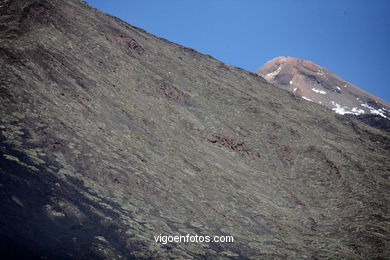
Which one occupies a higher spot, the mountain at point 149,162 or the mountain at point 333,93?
the mountain at point 333,93

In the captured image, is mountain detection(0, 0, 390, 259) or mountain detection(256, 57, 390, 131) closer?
mountain detection(0, 0, 390, 259)

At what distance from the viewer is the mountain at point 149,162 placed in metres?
16.8

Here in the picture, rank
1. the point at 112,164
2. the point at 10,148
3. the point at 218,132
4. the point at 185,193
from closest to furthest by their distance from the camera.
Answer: the point at 10,148
the point at 112,164
the point at 185,193
the point at 218,132

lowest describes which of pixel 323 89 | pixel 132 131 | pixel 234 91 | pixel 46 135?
pixel 46 135

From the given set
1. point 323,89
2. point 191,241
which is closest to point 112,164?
point 191,241

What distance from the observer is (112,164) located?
77.6 feet

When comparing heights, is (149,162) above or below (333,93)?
below

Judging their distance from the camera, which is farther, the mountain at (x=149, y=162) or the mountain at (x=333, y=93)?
the mountain at (x=333, y=93)

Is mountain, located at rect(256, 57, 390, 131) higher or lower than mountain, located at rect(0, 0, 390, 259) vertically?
higher

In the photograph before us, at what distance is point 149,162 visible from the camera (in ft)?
91.3

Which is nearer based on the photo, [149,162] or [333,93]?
[149,162]

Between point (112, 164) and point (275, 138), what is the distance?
1269 inches

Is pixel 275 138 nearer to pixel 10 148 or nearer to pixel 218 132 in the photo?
pixel 218 132

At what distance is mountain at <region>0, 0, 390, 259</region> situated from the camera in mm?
16750
